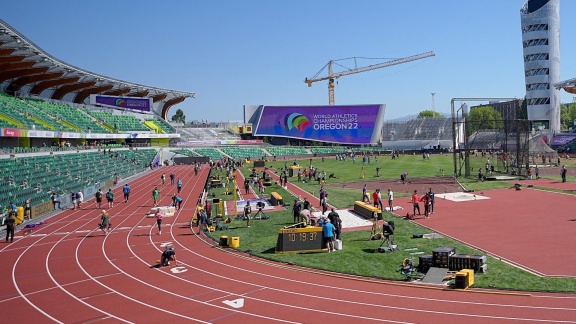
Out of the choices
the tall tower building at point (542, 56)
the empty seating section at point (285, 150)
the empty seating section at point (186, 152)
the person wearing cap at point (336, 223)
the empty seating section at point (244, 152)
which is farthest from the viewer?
the tall tower building at point (542, 56)

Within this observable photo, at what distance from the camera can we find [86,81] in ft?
232

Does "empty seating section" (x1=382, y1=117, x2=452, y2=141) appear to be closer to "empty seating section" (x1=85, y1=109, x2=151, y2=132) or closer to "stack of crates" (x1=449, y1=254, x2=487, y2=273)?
"empty seating section" (x1=85, y1=109, x2=151, y2=132)

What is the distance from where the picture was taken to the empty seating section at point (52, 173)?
29.0m

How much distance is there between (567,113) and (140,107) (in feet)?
401

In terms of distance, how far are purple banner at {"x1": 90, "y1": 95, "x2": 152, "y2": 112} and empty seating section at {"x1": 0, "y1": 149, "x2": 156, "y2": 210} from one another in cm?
2481

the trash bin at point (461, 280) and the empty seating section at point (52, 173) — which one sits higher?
the empty seating section at point (52, 173)

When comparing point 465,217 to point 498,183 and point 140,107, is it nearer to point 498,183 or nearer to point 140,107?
point 498,183

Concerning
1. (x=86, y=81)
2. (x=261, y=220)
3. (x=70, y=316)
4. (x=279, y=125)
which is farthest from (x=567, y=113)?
(x=70, y=316)

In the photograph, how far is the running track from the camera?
11.1 metres

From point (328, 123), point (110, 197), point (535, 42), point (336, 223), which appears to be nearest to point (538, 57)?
point (535, 42)

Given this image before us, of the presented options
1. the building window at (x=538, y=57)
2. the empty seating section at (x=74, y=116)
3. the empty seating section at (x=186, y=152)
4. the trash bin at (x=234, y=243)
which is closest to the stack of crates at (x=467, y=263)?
the trash bin at (x=234, y=243)

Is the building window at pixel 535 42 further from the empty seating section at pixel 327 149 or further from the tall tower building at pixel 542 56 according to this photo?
the empty seating section at pixel 327 149

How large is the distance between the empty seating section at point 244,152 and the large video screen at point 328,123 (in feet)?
37.2

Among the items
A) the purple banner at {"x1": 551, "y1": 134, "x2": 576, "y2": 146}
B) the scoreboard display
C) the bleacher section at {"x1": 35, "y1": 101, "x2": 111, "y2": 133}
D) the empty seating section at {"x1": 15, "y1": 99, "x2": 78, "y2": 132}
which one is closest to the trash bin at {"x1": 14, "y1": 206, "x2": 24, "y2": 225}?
the scoreboard display
